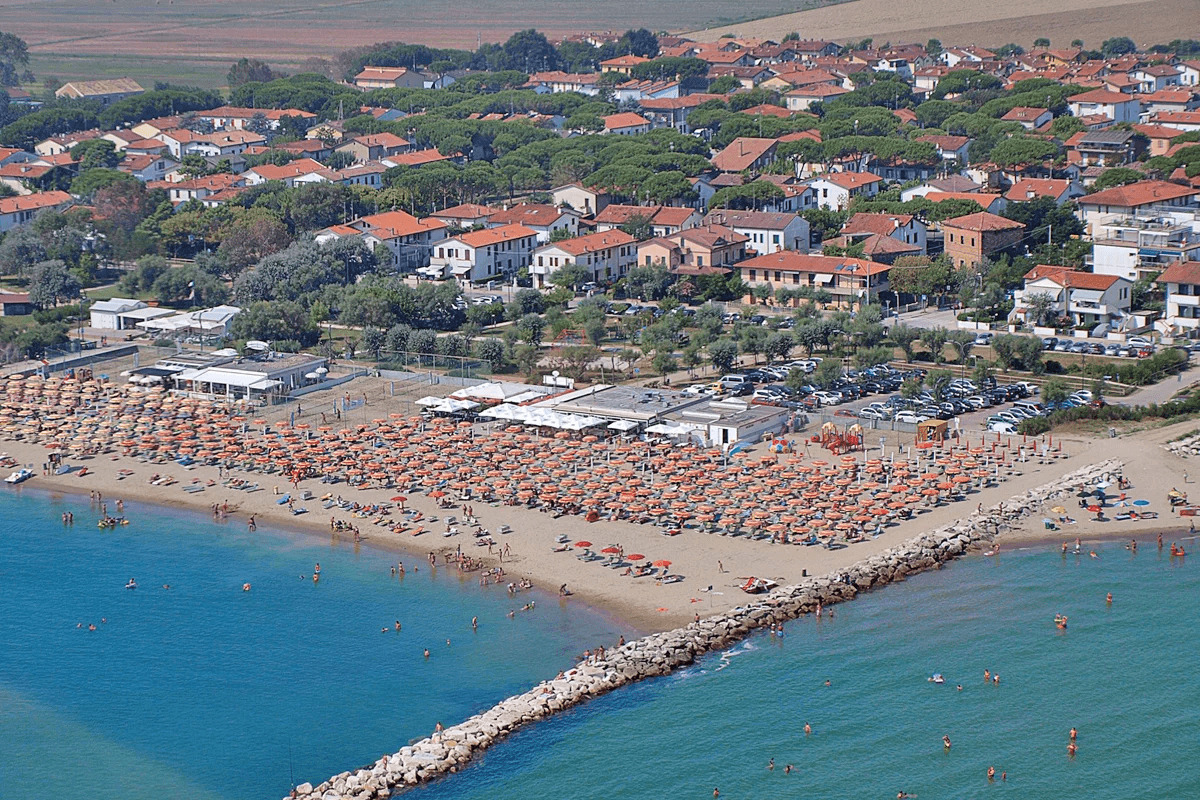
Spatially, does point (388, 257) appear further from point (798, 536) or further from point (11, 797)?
point (11, 797)

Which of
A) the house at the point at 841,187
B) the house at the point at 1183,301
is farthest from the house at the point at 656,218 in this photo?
the house at the point at 1183,301

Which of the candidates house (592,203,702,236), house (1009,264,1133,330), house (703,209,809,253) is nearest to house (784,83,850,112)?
house (592,203,702,236)

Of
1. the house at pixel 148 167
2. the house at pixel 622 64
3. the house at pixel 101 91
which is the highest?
the house at pixel 622 64

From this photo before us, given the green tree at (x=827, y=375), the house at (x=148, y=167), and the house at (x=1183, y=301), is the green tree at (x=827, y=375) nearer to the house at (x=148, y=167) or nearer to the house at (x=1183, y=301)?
the house at (x=1183, y=301)

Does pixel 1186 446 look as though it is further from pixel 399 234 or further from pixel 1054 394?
pixel 399 234

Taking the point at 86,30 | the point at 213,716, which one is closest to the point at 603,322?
the point at 213,716

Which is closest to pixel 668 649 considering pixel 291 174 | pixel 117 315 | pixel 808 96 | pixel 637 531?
pixel 637 531

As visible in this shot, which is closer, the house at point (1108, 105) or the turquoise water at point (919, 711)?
the turquoise water at point (919, 711)
